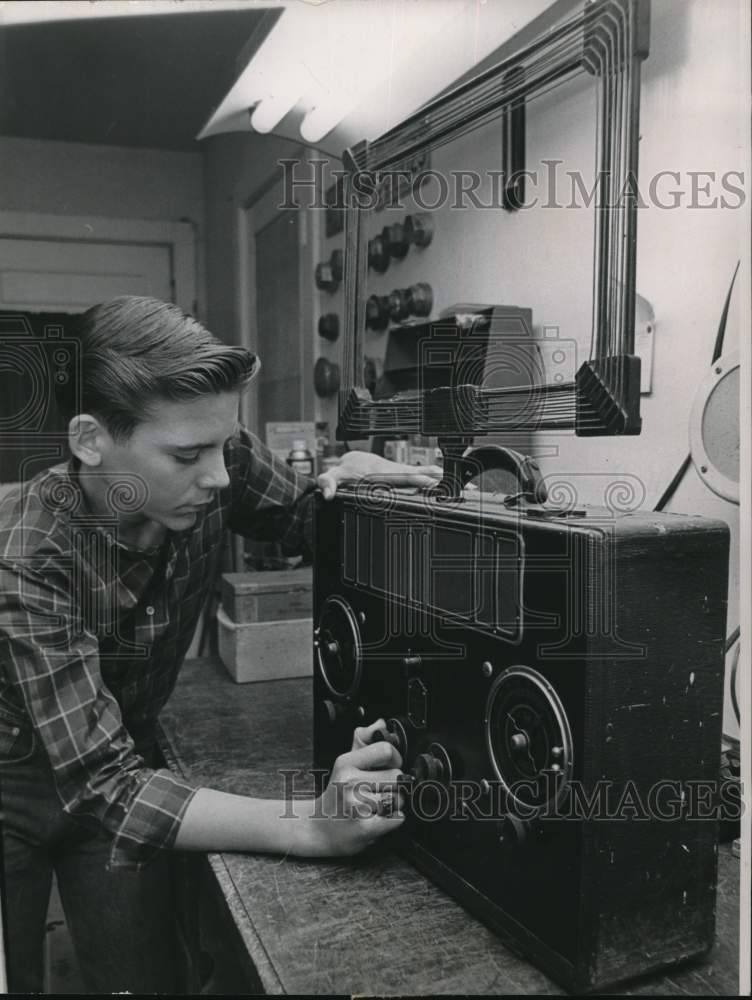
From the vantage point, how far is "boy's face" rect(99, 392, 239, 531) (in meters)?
0.96

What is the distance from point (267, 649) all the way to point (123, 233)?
0.80 metres

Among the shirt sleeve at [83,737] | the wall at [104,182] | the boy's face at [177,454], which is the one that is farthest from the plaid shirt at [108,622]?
the wall at [104,182]

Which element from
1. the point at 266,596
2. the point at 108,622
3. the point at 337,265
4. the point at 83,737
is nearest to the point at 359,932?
the point at 83,737

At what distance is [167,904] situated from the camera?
1283 mm

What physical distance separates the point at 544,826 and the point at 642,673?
16 centimetres

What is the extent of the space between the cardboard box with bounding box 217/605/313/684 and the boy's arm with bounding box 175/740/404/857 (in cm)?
65

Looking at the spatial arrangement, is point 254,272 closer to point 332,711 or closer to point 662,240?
point 662,240

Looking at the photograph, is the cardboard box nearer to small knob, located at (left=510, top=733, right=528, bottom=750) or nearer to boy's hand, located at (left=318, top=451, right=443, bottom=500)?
boy's hand, located at (left=318, top=451, right=443, bottom=500)

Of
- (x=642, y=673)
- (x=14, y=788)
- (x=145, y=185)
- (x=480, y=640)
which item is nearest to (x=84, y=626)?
(x=14, y=788)

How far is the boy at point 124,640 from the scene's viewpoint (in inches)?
34.4

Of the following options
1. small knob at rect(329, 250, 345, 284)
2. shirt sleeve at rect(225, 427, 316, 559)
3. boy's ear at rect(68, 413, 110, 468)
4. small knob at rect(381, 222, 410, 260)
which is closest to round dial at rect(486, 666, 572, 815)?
boy's ear at rect(68, 413, 110, 468)

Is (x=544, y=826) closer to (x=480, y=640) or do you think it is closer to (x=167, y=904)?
(x=480, y=640)

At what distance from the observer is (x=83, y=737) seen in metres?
0.87

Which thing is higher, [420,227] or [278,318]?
[420,227]
